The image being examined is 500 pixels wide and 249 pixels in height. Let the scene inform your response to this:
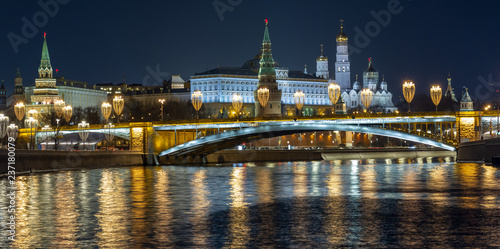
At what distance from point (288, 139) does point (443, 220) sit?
12378 centimetres

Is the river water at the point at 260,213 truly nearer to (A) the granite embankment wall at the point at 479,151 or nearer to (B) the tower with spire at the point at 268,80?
(A) the granite embankment wall at the point at 479,151

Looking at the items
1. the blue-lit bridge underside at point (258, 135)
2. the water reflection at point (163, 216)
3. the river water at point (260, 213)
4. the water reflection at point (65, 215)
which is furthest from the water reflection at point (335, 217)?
the blue-lit bridge underside at point (258, 135)

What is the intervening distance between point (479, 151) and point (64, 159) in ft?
106

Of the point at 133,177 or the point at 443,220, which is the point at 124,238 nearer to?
the point at 443,220

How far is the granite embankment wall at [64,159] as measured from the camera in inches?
2253

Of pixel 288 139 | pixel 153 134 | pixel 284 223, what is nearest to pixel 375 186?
pixel 284 223

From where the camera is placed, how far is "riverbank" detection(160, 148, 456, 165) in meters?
90.0

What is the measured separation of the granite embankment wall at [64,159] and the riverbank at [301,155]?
5.22m

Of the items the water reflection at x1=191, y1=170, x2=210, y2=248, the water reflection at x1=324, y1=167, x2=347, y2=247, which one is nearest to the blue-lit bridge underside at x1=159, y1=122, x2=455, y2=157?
the water reflection at x1=191, y1=170, x2=210, y2=248

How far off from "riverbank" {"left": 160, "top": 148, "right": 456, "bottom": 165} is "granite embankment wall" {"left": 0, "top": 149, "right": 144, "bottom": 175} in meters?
5.22

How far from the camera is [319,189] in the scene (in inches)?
1674

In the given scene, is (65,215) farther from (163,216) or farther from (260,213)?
(260,213)

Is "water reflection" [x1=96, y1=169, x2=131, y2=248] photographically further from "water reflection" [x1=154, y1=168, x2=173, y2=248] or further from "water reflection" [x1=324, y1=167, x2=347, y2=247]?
"water reflection" [x1=324, y1=167, x2=347, y2=247]

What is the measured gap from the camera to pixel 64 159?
220 ft
